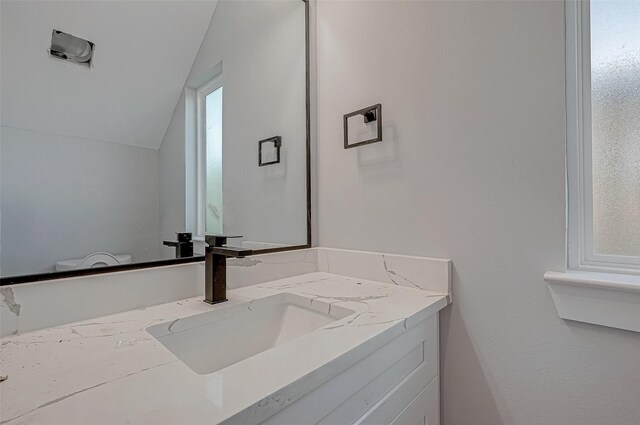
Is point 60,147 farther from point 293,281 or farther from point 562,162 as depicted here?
point 562,162

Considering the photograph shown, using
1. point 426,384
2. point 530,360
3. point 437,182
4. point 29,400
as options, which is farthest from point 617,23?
point 29,400

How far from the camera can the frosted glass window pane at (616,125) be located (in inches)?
28.9

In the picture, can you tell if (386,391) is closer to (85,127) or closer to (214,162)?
(214,162)

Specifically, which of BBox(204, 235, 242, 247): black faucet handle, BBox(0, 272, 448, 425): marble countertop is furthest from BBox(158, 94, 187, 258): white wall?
BBox(0, 272, 448, 425): marble countertop

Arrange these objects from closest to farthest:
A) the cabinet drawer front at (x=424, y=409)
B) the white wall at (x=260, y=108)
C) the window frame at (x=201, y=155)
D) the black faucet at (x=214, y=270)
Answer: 1. the cabinet drawer front at (x=424, y=409)
2. the black faucet at (x=214, y=270)
3. the window frame at (x=201, y=155)
4. the white wall at (x=260, y=108)

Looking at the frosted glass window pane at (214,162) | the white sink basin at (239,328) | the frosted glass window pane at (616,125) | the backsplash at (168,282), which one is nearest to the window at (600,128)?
the frosted glass window pane at (616,125)

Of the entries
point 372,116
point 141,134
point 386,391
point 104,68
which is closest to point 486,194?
point 372,116

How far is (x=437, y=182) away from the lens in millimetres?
981

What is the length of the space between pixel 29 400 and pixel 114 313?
1.20 ft

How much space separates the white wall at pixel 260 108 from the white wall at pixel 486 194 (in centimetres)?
29

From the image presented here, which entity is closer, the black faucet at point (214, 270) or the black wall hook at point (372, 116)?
the black faucet at point (214, 270)

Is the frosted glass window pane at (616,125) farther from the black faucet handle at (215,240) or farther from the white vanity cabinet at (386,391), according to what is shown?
the black faucet handle at (215,240)

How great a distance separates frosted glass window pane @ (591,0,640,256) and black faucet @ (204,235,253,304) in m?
0.93

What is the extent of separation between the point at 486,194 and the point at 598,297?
346 millimetres
